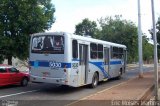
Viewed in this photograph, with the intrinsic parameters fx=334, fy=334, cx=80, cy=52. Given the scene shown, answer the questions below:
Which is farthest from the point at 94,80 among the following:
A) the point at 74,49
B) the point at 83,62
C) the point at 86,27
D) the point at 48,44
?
the point at 86,27

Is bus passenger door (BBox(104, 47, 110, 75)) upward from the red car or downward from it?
upward

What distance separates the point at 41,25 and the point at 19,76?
1088cm

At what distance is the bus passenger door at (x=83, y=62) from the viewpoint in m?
18.6

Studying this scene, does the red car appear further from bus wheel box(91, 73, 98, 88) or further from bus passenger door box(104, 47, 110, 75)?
bus passenger door box(104, 47, 110, 75)

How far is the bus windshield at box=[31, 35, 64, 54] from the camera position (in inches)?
682

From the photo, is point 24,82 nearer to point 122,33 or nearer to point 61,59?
point 61,59

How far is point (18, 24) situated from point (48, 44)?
13.0 m

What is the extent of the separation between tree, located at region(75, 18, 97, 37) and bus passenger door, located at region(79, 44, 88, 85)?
64.1 meters

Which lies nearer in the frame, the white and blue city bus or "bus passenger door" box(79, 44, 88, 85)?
the white and blue city bus

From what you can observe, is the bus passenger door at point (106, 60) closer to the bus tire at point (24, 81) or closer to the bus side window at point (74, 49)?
the bus tire at point (24, 81)

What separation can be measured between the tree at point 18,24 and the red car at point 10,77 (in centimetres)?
873

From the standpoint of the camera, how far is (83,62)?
19047 mm

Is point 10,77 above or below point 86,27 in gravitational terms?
below

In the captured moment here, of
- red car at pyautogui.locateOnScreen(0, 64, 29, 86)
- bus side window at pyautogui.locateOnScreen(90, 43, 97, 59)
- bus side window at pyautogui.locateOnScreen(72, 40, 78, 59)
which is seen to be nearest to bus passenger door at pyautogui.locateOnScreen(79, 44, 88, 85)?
bus side window at pyautogui.locateOnScreen(72, 40, 78, 59)
